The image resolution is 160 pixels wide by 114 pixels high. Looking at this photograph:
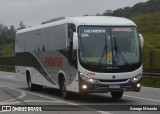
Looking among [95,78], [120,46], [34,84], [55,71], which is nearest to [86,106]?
[95,78]

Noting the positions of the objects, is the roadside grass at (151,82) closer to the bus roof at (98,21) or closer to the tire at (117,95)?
the tire at (117,95)

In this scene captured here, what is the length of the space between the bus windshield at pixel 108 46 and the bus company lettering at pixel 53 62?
7.18 ft

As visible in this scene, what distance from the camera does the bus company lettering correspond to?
2022 centimetres

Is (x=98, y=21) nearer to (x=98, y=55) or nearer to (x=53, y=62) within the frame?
(x=98, y=55)

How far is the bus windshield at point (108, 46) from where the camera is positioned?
58.9 feet

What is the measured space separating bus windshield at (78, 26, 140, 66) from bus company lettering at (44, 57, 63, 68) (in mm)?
2190

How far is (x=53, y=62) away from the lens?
2108 cm

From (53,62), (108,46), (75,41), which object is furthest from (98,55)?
(53,62)

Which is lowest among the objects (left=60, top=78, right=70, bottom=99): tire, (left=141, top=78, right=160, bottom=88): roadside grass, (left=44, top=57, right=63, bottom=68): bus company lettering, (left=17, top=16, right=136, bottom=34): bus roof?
(left=141, top=78, right=160, bottom=88): roadside grass

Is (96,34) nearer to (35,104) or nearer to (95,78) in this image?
(95,78)

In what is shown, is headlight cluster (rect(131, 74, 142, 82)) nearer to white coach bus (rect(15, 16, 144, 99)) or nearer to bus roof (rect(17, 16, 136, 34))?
white coach bus (rect(15, 16, 144, 99))

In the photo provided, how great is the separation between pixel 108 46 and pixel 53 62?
12.1 ft

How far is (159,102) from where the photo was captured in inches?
712

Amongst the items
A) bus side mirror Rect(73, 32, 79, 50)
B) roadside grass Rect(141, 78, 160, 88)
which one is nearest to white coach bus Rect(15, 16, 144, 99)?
bus side mirror Rect(73, 32, 79, 50)
